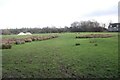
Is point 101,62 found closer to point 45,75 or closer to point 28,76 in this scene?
point 45,75

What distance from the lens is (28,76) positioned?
771 cm

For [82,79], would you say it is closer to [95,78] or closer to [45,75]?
[95,78]

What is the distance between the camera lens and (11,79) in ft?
24.6

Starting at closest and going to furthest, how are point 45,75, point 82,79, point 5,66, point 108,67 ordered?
point 82,79 < point 45,75 < point 108,67 < point 5,66

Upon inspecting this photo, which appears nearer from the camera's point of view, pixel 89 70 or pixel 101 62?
pixel 89 70

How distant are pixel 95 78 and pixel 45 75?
1.91 meters

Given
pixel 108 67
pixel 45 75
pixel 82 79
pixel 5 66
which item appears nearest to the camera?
pixel 82 79

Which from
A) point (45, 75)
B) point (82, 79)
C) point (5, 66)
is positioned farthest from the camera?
point (5, 66)

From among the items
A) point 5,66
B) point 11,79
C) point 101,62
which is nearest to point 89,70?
point 101,62

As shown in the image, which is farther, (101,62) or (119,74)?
(101,62)

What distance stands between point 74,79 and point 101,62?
8.97ft

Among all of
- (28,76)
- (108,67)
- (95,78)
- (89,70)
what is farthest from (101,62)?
(28,76)

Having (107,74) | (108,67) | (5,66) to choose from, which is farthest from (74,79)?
(5,66)

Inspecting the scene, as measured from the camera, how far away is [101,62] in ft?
31.4
